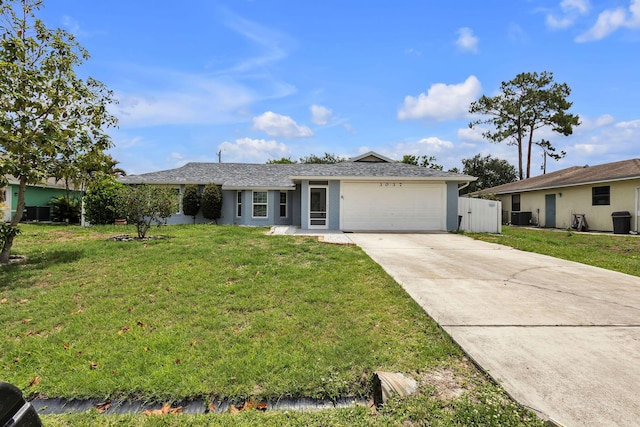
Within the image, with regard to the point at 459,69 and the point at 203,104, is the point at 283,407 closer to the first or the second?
the point at 203,104

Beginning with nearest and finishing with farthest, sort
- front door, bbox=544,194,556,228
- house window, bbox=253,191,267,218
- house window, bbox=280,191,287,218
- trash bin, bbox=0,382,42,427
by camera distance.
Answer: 1. trash bin, bbox=0,382,42,427
2. house window, bbox=253,191,267,218
3. house window, bbox=280,191,287,218
4. front door, bbox=544,194,556,228

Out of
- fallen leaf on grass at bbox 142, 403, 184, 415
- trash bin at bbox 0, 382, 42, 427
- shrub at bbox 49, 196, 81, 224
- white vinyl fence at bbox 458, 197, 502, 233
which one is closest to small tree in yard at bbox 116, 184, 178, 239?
fallen leaf on grass at bbox 142, 403, 184, 415

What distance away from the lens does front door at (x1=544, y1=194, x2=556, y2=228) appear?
2025 centimetres

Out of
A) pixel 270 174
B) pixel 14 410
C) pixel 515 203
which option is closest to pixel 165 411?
pixel 14 410

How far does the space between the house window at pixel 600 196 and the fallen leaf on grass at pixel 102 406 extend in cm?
2179

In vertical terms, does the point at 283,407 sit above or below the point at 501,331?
below

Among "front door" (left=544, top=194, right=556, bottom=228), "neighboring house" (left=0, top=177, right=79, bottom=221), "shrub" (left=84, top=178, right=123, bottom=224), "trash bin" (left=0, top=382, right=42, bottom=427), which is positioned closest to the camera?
"trash bin" (left=0, top=382, right=42, bottom=427)

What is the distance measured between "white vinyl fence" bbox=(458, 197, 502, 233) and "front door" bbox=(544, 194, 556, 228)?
7.95m

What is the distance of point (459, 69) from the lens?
14531mm

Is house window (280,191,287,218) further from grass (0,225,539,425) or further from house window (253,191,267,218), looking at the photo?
grass (0,225,539,425)

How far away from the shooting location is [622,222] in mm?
15297

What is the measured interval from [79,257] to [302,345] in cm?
651

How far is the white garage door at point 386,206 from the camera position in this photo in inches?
595

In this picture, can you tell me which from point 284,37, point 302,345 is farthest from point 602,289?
point 284,37
